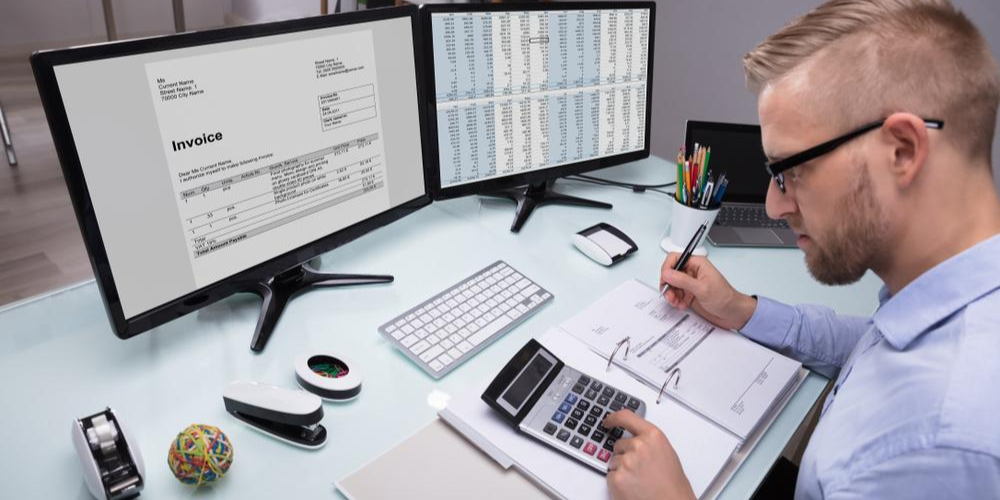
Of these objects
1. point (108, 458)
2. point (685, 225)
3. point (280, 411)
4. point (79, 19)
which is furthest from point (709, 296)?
point (79, 19)

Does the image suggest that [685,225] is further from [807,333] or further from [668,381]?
[668,381]

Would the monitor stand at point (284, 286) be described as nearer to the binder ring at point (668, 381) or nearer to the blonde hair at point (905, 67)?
the binder ring at point (668, 381)

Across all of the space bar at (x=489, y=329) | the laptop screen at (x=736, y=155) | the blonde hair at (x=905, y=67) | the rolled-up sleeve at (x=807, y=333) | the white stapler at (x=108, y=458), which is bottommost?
the rolled-up sleeve at (x=807, y=333)

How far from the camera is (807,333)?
3.20 feet

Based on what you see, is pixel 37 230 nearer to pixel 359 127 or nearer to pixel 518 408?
pixel 359 127

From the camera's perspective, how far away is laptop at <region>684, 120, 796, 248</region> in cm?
135

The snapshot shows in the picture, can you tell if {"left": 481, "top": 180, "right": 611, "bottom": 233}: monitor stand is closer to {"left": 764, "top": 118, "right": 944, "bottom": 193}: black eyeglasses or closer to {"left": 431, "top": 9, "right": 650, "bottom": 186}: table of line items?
{"left": 431, "top": 9, "right": 650, "bottom": 186}: table of line items

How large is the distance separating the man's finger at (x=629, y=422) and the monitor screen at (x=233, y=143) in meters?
0.53

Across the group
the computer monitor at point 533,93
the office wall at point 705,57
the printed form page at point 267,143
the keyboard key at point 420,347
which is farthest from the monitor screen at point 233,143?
the office wall at point 705,57

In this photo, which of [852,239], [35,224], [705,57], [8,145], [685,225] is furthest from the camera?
[8,145]

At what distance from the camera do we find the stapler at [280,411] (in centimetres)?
75

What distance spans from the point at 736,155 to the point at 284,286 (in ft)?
3.14

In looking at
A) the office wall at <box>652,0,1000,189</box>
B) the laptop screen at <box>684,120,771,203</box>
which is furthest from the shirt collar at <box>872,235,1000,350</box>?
the office wall at <box>652,0,1000,189</box>

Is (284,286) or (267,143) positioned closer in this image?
(267,143)
